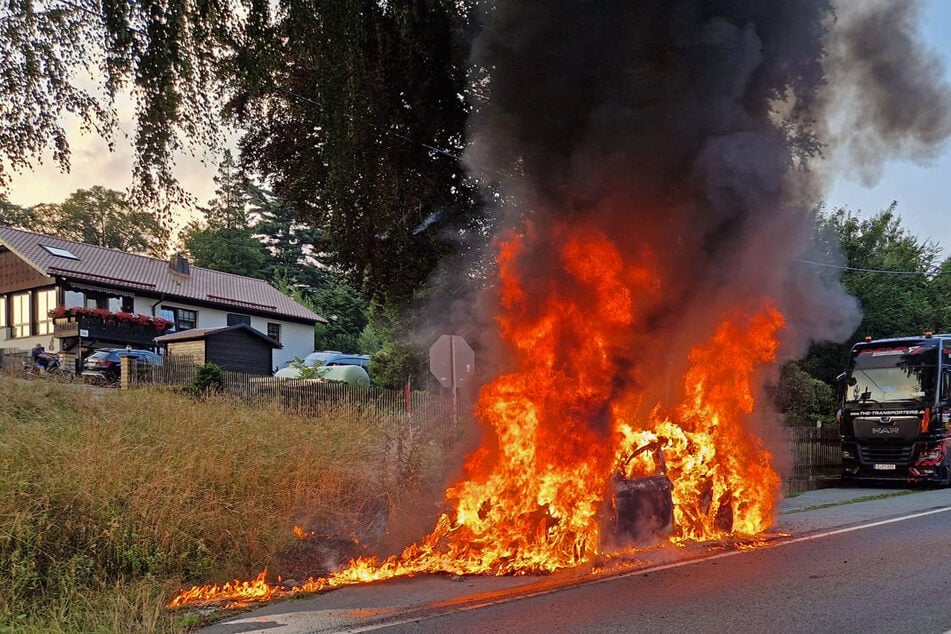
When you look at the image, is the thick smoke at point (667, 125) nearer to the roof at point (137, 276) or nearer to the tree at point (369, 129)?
the tree at point (369, 129)

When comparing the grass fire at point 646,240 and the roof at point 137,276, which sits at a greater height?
the roof at point 137,276

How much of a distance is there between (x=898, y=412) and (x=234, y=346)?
21.2 metres

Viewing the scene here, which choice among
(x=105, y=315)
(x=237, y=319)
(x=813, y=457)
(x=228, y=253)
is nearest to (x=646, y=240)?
(x=813, y=457)

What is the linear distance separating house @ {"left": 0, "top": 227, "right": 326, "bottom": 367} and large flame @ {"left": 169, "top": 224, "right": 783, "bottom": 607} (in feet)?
78.3

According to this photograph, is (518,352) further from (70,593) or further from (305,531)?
(70,593)

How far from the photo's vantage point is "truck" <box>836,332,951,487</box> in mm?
15023

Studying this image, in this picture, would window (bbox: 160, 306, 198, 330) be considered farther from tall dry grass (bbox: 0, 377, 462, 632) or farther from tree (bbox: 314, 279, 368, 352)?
tall dry grass (bbox: 0, 377, 462, 632)

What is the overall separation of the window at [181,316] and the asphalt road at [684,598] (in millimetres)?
31205

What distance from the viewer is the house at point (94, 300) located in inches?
1161

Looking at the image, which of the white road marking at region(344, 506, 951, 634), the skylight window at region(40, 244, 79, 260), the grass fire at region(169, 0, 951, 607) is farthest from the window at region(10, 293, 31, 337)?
the white road marking at region(344, 506, 951, 634)

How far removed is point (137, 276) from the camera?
1358 inches

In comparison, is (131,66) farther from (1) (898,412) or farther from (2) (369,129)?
(1) (898,412)

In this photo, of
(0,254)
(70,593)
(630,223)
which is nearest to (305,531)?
(70,593)

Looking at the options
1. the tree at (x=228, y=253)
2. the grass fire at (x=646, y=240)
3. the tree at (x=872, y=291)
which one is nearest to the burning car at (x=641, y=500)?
the grass fire at (x=646, y=240)
